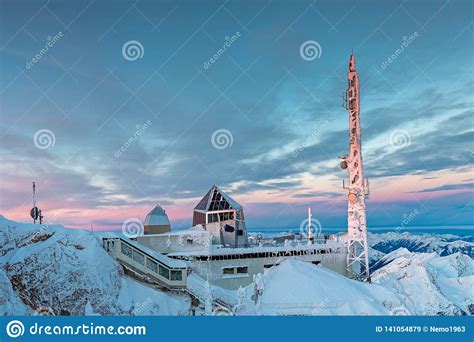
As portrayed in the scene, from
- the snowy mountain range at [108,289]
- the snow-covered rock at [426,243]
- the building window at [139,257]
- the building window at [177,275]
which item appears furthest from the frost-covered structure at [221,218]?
the snow-covered rock at [426,243]

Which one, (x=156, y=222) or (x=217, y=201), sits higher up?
(x=217, y=201)

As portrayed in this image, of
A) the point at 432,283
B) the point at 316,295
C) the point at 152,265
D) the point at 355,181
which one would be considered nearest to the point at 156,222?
the point at 152,265

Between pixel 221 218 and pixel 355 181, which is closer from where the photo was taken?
pixel 355 181

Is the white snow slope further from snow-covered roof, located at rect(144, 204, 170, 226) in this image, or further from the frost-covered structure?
the frost-covered structure

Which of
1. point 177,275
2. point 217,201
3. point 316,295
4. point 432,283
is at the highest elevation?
point 217,201

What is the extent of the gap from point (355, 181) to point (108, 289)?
19762 mm

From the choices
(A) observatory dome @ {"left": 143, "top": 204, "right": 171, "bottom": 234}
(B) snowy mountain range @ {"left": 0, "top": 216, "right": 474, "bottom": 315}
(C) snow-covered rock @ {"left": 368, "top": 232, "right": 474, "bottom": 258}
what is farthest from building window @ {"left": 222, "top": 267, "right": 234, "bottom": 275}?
(C) snow-covered rock @ {"left": 368, "top": 232, "right": 474, "bottom": 258}

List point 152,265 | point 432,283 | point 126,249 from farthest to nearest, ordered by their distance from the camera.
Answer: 1. point 432,283
2. point 152,265
3. point 126,249

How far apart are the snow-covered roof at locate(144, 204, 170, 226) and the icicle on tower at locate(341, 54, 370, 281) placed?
14.4 meters

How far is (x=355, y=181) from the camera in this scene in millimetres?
32062

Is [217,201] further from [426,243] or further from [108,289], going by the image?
[426,243]

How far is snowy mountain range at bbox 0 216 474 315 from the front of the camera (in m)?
19.9
